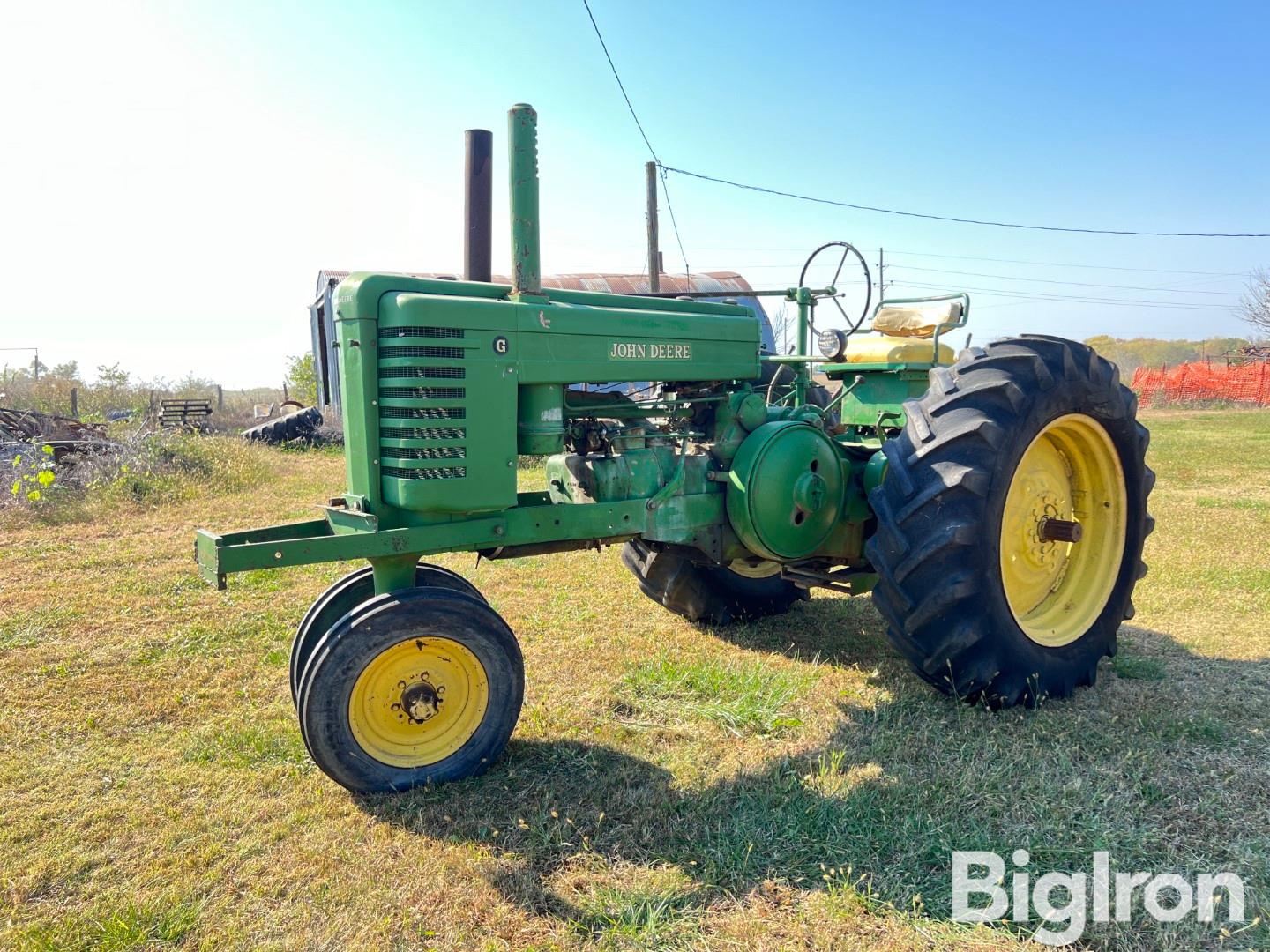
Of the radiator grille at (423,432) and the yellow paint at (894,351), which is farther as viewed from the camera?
the yellow paint at (894,351)

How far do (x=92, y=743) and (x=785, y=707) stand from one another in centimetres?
285

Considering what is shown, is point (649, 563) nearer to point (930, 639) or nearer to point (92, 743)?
point (930, 639)

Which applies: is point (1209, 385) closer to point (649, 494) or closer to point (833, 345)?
point (833, 345)

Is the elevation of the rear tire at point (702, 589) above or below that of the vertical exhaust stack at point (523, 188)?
below

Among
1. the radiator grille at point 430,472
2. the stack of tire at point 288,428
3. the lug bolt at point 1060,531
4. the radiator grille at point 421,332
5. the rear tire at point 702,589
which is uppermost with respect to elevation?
the radiator grille at point 421,332

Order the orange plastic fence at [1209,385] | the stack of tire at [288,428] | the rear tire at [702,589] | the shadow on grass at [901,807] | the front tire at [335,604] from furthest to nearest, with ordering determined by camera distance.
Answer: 1. the orange plastic fence at [1209,385]
2. the stack of tire at [288,428]
3. the rear tire at [702,589]
4. the front tire at [335,604]
5. the shadow on grass at [901,807]

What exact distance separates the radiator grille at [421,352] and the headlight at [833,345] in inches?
88.7

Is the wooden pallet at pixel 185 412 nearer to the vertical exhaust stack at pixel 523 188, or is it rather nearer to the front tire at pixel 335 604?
the front tire at pixel 335 604

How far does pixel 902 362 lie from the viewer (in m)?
5.64

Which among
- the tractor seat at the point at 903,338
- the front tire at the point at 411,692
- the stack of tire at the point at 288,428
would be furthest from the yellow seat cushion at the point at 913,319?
the stack of tire at the point at 288,428

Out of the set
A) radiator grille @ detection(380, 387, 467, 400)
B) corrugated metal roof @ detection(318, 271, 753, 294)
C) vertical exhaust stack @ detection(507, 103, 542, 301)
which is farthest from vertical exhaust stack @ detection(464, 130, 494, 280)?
corrugated metal roof @ detection(318, 271, 753, 294)

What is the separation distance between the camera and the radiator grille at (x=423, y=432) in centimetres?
295

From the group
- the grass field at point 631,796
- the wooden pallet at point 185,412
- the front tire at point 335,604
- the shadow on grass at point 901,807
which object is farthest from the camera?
the wooden pallet at point 185,412

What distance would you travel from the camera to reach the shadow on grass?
2541 millimetres
